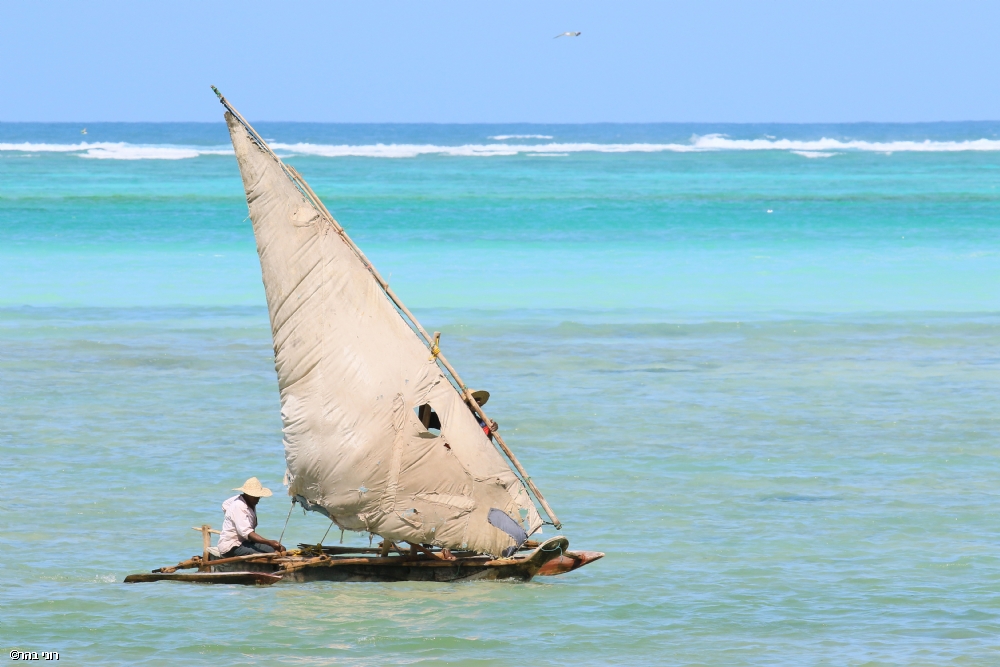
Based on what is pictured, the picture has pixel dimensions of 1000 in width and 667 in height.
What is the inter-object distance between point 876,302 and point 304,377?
1742 cm

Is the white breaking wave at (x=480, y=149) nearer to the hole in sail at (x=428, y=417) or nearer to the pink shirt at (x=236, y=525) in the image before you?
the hole in sail at (x=428, y=417)

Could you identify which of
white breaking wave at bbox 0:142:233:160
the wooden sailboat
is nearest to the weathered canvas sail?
the wooden sailboat

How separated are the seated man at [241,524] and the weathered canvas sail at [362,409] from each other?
1.62 ft

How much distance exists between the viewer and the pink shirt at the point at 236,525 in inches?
390

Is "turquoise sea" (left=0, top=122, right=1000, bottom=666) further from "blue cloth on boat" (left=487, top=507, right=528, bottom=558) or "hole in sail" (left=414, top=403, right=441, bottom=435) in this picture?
"hole in sail" (left=414, top=403, right=441, bottom=435)

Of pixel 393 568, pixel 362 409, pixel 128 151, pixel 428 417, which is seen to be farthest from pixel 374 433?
pixel 128 151

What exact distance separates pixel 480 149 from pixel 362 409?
283 ft

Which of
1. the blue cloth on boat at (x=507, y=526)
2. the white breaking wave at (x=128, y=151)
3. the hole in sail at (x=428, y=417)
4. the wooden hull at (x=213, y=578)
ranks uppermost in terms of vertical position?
the white breaking wave at (x=128, y=151)

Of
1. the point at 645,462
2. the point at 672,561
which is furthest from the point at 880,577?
the point at 645,462

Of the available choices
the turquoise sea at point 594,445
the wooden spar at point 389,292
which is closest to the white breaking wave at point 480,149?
the turquoise sea at point 594,445

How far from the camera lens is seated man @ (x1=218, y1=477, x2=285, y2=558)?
32.4 ft

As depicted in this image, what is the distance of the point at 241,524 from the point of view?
9.91 meters

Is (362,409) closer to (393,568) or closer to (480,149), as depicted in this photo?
(393,568)

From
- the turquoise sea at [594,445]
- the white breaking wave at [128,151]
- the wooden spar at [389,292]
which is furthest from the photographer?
the white breaking wave at [128,151]
